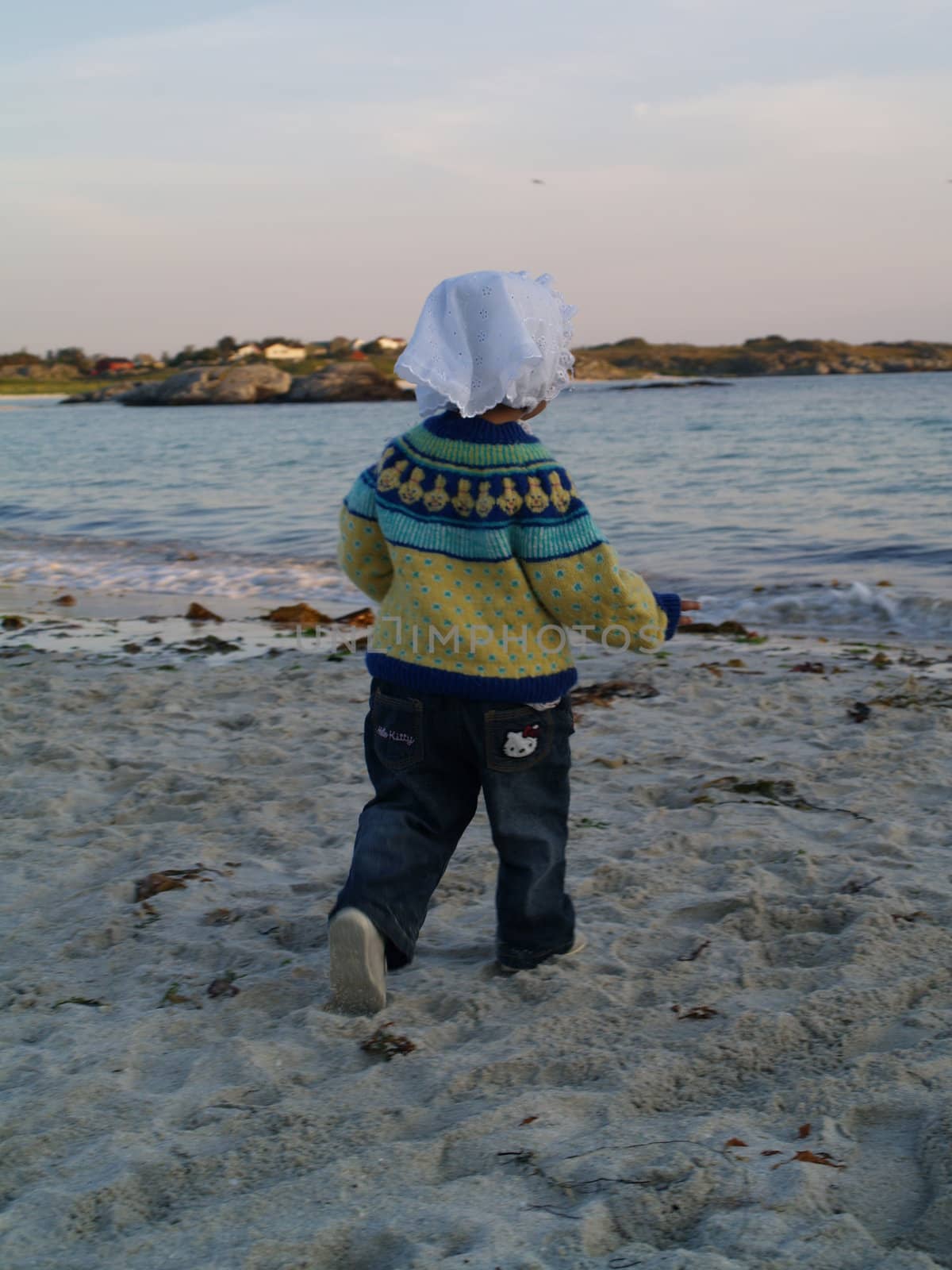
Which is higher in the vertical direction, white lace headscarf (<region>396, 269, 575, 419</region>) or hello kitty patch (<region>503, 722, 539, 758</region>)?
white lace headscarf (<region>396, 269, 575, 419</region>)

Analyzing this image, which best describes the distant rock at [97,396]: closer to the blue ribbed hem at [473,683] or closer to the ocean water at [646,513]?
the ocean water at [646,513]

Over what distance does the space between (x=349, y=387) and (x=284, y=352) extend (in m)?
28.5

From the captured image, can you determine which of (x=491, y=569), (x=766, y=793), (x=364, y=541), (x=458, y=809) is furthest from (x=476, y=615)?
(x=766, y=793)

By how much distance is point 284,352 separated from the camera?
9550 cm

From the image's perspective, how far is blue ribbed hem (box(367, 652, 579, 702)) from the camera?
97.3 inches

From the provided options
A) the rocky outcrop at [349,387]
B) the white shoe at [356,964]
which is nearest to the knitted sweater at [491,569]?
the white shoe at [356,964]

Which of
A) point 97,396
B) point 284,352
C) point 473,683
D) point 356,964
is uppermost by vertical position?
point 284,352

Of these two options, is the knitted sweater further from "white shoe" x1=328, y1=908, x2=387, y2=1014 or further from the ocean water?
the ocean water

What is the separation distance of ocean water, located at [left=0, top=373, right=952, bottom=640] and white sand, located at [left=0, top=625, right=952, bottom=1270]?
1645 mm

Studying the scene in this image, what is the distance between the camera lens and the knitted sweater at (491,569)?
2432 mm

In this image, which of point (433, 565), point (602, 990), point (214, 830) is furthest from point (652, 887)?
point (214, 830)

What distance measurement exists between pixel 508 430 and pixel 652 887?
1.36 m

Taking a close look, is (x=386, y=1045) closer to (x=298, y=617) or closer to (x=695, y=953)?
(x=695, y=953)

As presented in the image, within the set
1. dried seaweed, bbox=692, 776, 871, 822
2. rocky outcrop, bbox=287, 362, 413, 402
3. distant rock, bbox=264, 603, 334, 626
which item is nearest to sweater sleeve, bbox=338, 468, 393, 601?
dried seaweed, bbox=692, 776, 871, 822
